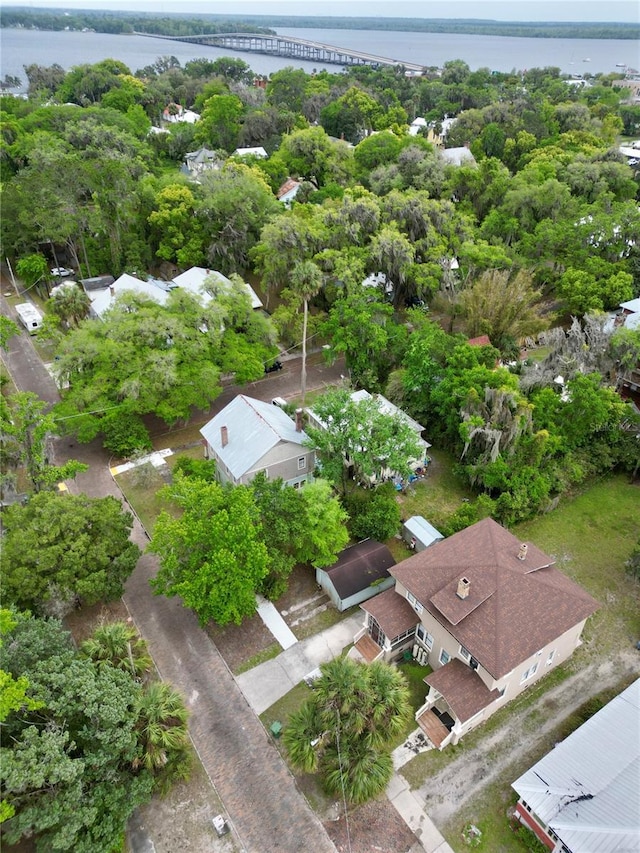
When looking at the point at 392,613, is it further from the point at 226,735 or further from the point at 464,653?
the point at 226,735

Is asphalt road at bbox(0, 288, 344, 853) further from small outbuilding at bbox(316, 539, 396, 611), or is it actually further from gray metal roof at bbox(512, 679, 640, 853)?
gray metal roof at bbox(512, 679, 640, 853)

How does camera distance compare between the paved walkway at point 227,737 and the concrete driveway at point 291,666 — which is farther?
the concrete driveway at point 291,666

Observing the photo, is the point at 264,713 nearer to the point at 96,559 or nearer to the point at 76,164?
the point at 96,559

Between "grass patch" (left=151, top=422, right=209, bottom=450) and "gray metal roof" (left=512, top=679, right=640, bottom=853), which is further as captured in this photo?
"grass patch" (left=151, top=422, right=209, bottom=450)

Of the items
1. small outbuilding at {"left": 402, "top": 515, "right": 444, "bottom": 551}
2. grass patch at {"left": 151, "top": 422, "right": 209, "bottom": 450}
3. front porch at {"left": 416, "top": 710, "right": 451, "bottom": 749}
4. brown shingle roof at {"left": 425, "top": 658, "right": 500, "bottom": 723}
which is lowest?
grass patch at {"left": 151, "top": 422, "right": 209, "bottom": 450}

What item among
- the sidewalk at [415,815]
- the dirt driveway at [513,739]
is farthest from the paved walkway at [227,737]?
the dirt driveway at [513,739]

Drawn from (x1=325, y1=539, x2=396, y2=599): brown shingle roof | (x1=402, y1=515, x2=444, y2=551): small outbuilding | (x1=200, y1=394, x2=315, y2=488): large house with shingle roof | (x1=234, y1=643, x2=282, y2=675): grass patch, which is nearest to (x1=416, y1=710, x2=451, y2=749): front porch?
(x1=325, y1=539, x2=396, y2=599): brown shingle roof

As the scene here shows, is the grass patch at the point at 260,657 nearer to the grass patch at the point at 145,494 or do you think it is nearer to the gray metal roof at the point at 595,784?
the grass patch at the point at 145,494
